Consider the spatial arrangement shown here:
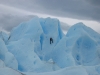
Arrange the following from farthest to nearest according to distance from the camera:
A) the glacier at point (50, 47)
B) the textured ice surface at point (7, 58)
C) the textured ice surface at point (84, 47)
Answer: the textured ice surface at point (84, 47) → the glacier at point (50, 47) → the textured ice surface at point (7, 58)

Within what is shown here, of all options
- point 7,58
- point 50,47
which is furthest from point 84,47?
point 7,58

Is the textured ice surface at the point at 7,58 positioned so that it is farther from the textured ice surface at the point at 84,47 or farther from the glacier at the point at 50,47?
the textured ice surface at the point at 84,47

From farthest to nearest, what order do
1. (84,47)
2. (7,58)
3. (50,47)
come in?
(50,47), (84,47), (7,58)

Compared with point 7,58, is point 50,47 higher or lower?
higher

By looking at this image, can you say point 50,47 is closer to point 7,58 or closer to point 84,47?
point 84,47

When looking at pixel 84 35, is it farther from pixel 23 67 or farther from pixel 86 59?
pixel 23 67

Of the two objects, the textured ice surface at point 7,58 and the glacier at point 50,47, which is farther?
the glacier at point 50,47

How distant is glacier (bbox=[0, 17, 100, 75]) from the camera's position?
15.4 metres

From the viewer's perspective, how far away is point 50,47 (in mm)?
17344

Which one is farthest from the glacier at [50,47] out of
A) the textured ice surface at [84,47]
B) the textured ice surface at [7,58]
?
the textured ice surface at [7,58]

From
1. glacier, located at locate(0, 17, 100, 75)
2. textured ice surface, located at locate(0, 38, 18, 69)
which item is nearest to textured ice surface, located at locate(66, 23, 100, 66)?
glacier, located at locate(0, 17, 100, 75)

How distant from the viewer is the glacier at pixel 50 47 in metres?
15.4

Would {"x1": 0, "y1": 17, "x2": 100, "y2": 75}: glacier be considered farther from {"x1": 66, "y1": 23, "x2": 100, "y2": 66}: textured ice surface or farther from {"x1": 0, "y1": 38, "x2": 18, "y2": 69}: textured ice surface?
{"x1": 0, "y1": 38, "x2": 18, "y2": 69}: textured ice surface

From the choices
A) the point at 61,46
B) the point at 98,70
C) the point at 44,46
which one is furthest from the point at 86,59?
the point at 98,70
